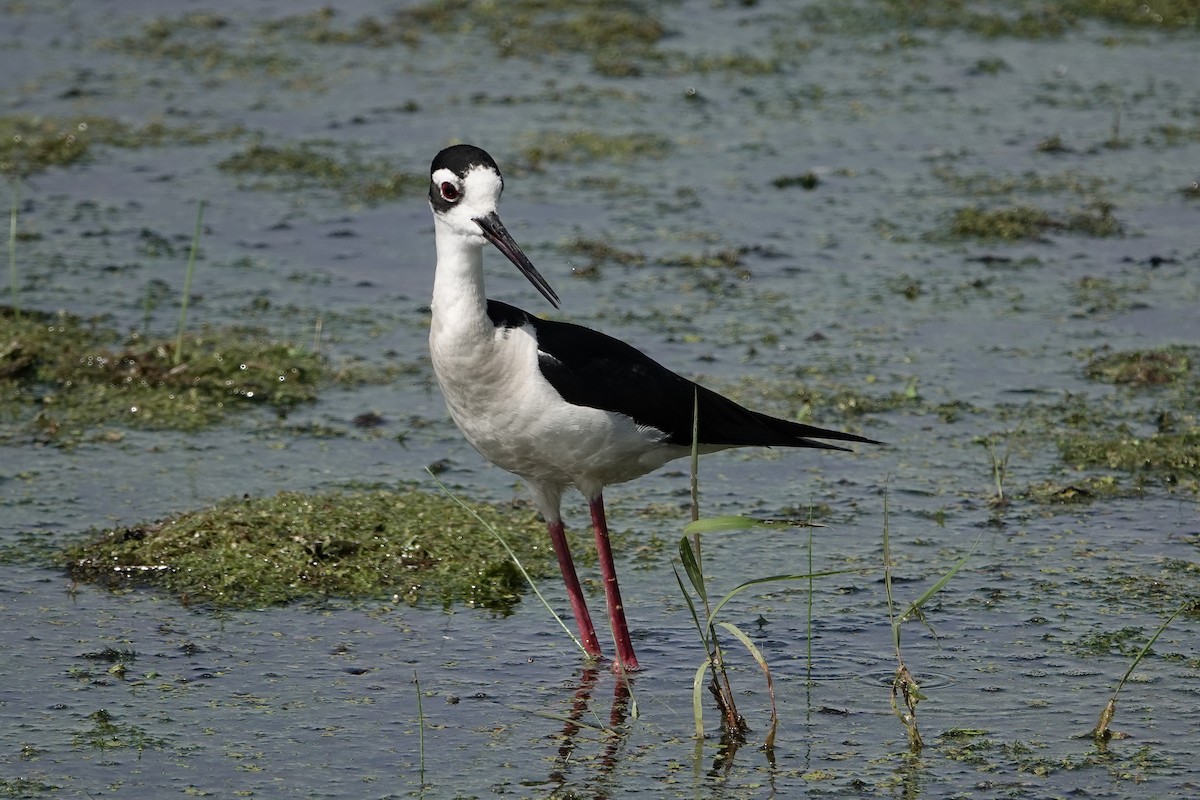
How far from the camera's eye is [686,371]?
7449mm

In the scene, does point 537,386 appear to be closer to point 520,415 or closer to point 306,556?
point 520,415

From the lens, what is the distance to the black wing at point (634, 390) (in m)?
4.96

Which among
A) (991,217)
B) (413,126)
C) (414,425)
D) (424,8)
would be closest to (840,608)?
(414,425)

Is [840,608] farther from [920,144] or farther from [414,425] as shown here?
[920,144]

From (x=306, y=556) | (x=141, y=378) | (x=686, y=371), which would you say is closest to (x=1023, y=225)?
(x=686, y=371)

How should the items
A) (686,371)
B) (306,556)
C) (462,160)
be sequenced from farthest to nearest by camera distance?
(686,371) < (306,556) < (462,160)

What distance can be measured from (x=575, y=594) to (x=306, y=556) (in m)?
0.95

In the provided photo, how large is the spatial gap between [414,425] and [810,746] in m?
2.88

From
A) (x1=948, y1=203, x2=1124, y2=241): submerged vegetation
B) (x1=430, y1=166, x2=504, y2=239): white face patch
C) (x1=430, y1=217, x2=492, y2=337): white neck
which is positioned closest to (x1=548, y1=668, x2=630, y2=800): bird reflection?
(x1=430, y1=217, x2=492, y2=337): white neck

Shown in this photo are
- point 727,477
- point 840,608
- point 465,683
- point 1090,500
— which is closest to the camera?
point 465,683

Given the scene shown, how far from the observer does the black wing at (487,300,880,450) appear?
4.96 m

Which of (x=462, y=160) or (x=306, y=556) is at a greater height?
(x=462, y=160)

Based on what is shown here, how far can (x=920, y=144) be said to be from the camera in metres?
10.3

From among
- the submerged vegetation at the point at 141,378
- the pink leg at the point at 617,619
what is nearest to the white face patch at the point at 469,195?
the pink leg at the point at 617,619
